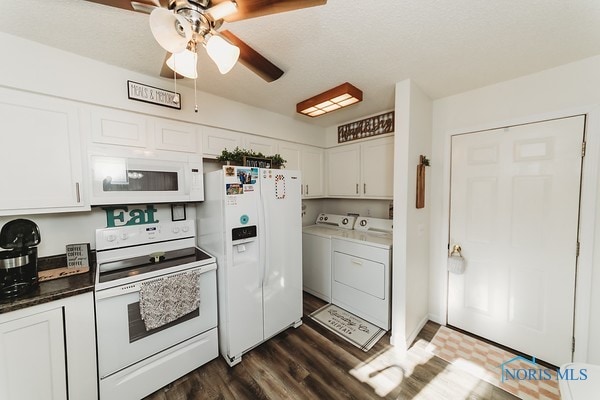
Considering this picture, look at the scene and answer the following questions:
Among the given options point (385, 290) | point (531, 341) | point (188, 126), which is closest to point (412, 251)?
point (385, 290)

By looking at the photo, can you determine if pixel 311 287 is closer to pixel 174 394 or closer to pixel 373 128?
pixel 174 394

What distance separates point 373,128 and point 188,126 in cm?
211

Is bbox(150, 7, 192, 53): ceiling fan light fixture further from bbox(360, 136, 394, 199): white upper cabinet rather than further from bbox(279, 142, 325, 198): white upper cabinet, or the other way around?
bbox(360, 136, 394, 199): white upper cabinet

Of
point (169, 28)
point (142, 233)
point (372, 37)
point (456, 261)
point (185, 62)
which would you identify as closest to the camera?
point (169, 28)

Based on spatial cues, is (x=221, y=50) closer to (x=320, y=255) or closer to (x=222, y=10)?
(x=222, y=10)

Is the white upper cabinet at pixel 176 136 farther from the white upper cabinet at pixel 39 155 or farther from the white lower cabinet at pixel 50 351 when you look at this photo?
the white lower cabinet at pixel 50 351

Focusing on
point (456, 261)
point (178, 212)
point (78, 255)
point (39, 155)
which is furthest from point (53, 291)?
point (456, 261)

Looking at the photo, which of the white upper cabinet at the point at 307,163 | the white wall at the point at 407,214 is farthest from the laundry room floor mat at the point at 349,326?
the white upper cabinet at the point at 307,163

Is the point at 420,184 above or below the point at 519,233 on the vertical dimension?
above

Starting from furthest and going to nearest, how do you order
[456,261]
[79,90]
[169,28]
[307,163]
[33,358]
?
[307,163]
[456,261]
[79,90]
[33,358]
[169,28]

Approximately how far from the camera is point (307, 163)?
10.1 ft

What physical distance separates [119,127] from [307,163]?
2.05m

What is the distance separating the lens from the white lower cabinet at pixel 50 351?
1.17 metres

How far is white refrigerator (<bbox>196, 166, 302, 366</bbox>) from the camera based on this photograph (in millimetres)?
1802
